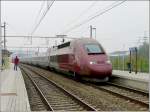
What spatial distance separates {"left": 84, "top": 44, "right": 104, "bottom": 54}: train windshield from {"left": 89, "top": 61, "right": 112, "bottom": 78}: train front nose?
1148 millimetres

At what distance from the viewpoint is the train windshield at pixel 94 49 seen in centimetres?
→ 2172

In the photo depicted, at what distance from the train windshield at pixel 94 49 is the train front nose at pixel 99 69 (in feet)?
3.77

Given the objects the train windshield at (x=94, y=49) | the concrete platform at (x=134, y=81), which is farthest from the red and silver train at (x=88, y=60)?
the concrete platform at (x=134, y=81)

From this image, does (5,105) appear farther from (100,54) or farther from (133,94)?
(100,54)

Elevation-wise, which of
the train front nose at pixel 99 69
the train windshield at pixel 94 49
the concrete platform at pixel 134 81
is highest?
the train windshield at pixel 94 49

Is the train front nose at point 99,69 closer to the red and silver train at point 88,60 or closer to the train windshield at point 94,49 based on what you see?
the red and silver train at point 88,60

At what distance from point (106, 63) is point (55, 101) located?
747 cm

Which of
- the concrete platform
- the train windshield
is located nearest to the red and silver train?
the train windshield

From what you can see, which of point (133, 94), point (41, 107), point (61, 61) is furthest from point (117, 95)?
point (61, 61)

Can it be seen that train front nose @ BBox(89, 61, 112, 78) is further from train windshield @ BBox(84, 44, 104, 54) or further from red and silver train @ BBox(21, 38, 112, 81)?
train windshield @ BBox(84, 44, 104, 54)

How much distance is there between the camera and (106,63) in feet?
68.7

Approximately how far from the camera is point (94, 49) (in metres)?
22.0

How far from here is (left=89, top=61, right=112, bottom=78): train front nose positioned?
20312mm

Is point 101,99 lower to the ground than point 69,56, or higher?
lower
